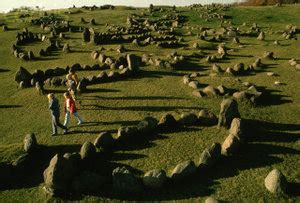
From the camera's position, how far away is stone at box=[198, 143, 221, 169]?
1895 centimetres

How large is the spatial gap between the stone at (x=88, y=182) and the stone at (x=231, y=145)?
649cm

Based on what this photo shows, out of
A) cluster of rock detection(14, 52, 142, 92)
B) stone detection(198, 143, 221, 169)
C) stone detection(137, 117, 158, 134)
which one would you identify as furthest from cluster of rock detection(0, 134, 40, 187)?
cluster of rock detection(14, 52, 142, 92)

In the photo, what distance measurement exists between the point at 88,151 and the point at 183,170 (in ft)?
16.4

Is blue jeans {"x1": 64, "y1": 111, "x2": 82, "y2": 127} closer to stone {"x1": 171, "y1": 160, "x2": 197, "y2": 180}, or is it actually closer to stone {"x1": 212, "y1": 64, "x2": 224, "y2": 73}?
stone {"x1": 171, "y1": 160, "x2": 197, "y2": 180}

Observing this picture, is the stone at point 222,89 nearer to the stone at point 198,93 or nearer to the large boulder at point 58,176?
the stone at point 198,93

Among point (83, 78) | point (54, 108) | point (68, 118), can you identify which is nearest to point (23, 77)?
point (83, 78)

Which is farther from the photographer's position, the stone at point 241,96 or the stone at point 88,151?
the stone at point 241,96

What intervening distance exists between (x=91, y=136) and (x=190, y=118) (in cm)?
612

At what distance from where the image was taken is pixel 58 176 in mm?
17547

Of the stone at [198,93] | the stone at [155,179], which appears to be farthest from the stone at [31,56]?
the stone at [155,179]

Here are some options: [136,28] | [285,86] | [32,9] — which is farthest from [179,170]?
[32,9]

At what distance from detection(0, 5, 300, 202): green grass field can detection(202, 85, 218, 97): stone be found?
69 centimetres

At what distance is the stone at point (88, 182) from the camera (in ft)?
58.2

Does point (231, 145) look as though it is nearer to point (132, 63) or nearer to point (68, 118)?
point (68, 118)
